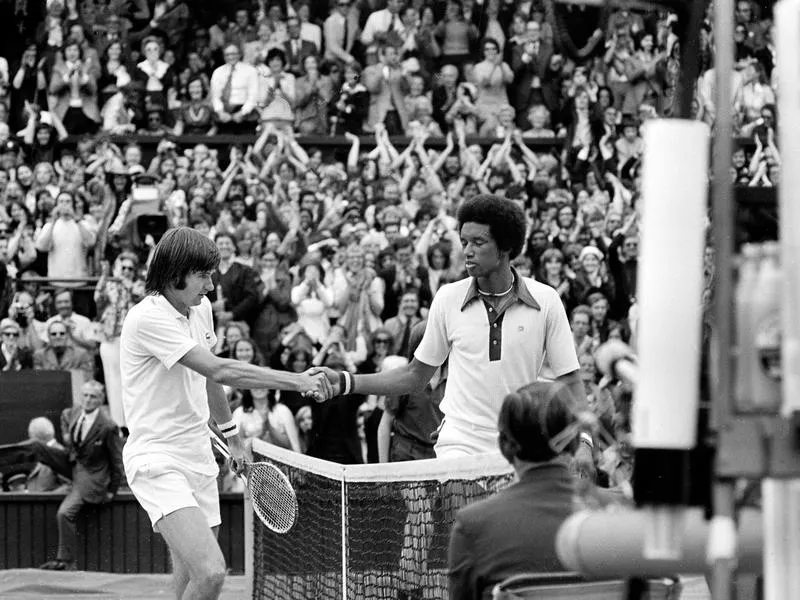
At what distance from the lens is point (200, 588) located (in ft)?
22.1

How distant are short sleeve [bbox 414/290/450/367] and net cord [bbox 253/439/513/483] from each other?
20.1 inches

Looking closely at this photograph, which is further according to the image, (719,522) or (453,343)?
(453,343)

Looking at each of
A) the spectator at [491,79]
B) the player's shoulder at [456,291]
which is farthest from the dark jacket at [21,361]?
the player's shoulder at [456,291]

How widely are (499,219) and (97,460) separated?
299 inches

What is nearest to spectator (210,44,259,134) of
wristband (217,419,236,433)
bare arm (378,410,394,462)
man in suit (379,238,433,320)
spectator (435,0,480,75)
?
spectator (435,0,480,75)

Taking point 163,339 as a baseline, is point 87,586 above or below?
below

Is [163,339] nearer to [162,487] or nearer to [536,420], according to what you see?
[162,487]

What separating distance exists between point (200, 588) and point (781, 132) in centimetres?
460

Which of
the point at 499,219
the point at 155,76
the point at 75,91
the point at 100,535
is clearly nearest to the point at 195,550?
the point at 499,219

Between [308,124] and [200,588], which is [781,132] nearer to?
[200,588]

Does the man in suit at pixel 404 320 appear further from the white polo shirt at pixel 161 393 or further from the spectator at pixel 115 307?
the white polo shirt at pixel 161 393

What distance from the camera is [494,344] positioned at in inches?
272

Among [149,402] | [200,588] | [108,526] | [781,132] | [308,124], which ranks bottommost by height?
[108,526]

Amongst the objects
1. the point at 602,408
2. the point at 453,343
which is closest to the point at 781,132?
the point at 453,343
